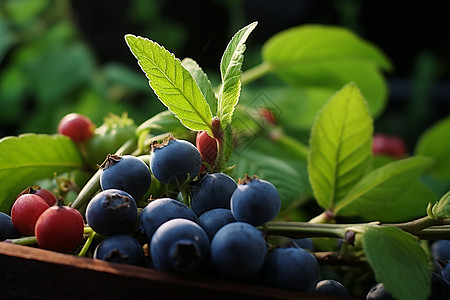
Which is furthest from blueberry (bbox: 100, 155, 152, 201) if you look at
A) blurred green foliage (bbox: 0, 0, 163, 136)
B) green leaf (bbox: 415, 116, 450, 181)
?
blurred green foliage (bbox: 0, 0, 163, 136)

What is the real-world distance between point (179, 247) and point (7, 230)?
12cm

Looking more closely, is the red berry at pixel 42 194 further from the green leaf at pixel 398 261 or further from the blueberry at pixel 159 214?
the green leaf at pixel 398 261

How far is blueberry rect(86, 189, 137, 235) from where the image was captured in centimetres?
27

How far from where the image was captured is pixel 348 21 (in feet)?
4.52

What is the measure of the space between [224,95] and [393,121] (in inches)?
44.6

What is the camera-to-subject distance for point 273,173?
470mm

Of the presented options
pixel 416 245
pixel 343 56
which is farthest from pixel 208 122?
pixel 343 56

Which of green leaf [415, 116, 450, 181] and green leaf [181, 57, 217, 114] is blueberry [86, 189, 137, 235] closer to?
green leaf [181, 57, 217, 114]

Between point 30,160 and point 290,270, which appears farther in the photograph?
point 30,160

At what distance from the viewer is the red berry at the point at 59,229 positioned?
0.90 feet

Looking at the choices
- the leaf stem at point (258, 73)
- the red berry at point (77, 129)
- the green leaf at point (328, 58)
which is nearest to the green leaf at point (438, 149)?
the green leaf at point (328, 58)

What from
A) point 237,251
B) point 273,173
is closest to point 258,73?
point 273,173

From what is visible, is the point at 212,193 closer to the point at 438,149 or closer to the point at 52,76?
the point at 438,149

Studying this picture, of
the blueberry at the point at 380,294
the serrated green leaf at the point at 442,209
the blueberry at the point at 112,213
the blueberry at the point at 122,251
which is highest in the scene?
the blueberry at the point at 112,213
